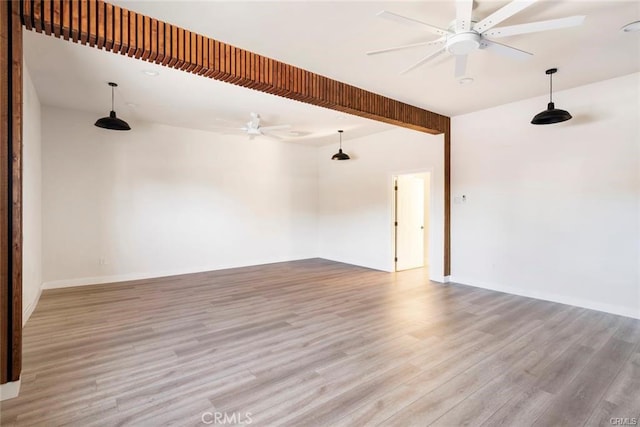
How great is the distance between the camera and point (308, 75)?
389 centimetres

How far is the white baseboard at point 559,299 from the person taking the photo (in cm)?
414

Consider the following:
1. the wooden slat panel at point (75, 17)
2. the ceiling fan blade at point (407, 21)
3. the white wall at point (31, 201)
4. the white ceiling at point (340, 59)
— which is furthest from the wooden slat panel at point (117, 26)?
the ceiling fan blade at point (407, 21)

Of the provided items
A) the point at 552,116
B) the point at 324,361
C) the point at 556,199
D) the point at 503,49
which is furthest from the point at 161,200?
the point at 556,199

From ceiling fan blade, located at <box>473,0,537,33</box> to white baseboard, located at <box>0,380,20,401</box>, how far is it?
460 centimetres

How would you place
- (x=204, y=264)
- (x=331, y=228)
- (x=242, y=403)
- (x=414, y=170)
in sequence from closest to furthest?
1. (x=242, y=403)
2. (x=414, y=170)
3. (x=204, y=264)
4. (x=331, y=228)

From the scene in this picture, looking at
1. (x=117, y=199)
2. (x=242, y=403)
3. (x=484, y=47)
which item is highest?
Result: (x=484, y=47)

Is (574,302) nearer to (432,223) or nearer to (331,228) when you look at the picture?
(432,223)

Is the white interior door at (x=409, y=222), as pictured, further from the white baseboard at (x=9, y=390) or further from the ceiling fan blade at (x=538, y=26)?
the white baseboard at (x=9, y=390)

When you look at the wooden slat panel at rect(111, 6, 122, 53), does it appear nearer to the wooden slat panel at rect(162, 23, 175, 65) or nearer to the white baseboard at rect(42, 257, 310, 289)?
the wooden slat panel at rect(162, 23, 175, 65)

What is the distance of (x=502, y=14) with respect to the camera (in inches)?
93.5

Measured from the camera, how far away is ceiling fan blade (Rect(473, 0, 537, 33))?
7.23 ft

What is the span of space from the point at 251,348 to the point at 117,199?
4637 mm

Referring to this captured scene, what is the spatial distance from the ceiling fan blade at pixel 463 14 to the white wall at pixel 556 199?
309 centimetres

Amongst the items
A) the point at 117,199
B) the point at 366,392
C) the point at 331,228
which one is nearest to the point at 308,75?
the point at 366,392
